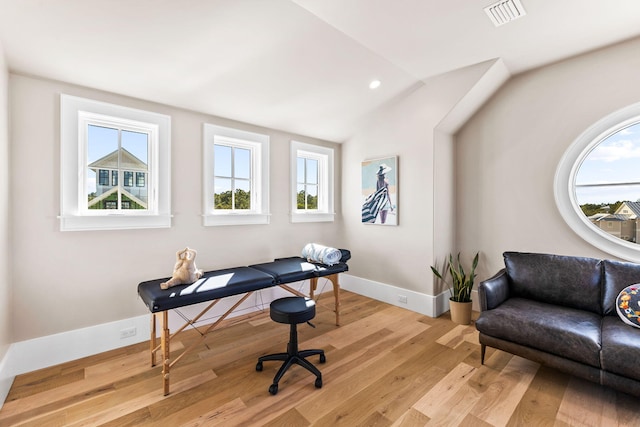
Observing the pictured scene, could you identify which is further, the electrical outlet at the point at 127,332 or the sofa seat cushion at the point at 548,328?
the electrical outlet at the point at 127,332

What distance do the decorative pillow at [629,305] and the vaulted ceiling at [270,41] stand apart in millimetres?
1992

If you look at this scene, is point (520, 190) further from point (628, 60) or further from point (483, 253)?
point (628, 60)

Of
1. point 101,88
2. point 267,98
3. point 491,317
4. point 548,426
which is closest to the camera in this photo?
point 548,426

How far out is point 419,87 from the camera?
10.4ft

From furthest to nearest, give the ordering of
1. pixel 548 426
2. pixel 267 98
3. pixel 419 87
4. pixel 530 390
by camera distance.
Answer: pixel 419 87, pixel 267 98, pixel 530 390, pixel 548 426

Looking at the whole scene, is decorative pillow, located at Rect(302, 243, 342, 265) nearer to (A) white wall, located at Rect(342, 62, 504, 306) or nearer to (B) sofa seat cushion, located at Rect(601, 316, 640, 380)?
(A) white wall, located at Rect(342, 62, 504, 306)

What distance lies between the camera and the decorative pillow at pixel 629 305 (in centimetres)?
191

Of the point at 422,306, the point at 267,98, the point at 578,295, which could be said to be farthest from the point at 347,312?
the point at 267,98

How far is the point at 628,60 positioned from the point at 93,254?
Answer: 15.8ft

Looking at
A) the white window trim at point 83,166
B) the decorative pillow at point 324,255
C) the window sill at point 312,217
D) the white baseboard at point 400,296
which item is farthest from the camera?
the window sill at point 312,217

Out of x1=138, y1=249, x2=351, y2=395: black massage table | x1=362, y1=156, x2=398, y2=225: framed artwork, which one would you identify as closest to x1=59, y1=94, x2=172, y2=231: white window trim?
x1=138, y1=249, x2=351, y2=395: black massage table

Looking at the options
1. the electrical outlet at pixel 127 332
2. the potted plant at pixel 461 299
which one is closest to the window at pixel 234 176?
the electrical outlet at pixel 127 332

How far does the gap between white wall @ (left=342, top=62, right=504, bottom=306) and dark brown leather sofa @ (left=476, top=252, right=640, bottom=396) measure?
896 mm

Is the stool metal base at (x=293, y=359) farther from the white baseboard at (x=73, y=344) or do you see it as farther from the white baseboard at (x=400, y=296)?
the white baseboard at (x=400, y=296)
